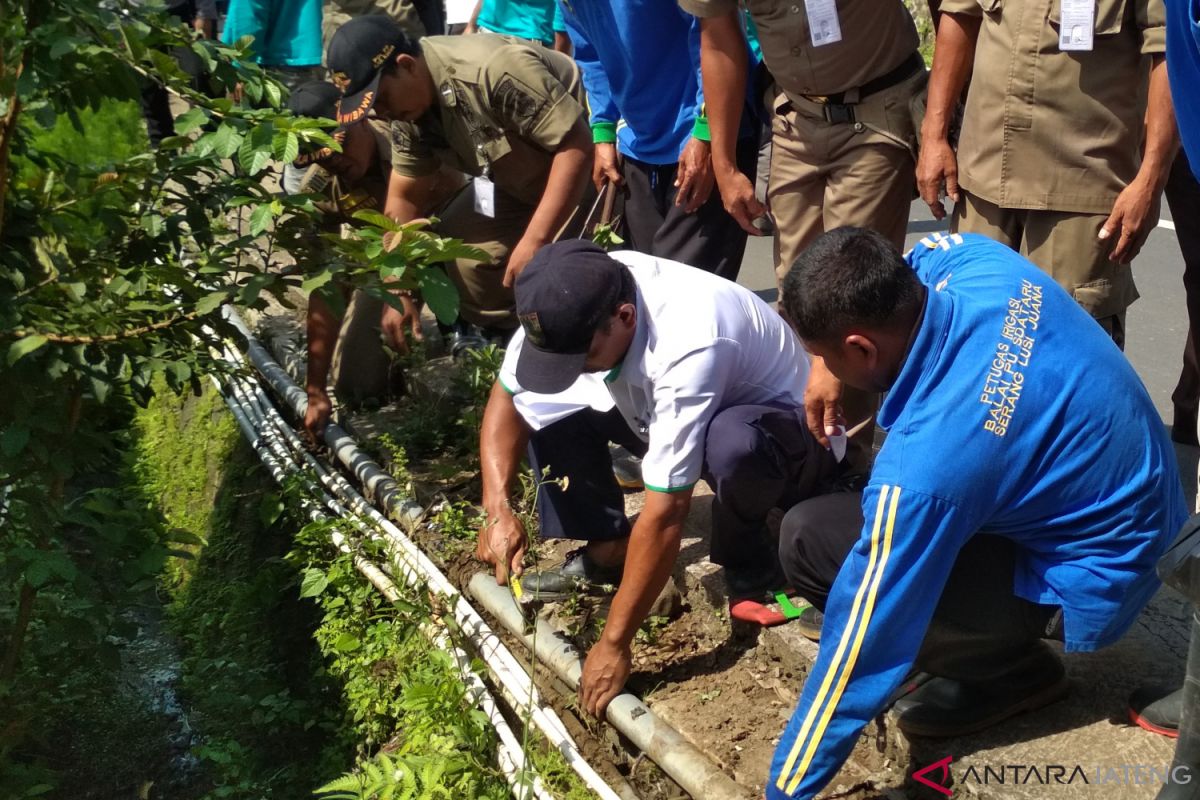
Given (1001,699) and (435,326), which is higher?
(1001,699)

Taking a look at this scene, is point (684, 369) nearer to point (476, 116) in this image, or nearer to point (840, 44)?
point (840, 44)

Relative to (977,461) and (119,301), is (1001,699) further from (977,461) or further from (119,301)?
(119,301)

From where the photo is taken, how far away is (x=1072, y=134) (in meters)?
3.05

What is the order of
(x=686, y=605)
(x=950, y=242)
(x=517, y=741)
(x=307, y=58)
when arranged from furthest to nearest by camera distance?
(x=307, y=58), (x=686, y=605), (x=517, y=741), (x=950, y=242)

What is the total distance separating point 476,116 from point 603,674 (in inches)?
87.3

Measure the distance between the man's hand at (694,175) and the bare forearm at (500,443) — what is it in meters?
1.00

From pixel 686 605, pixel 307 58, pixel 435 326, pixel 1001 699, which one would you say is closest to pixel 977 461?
pixel 1001 699

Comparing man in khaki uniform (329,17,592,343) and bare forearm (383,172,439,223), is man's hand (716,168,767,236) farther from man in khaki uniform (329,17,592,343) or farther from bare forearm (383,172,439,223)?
bare forearm (383,172,439,223)

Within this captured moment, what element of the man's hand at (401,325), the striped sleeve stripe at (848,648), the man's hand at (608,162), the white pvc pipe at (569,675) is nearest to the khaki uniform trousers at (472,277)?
the man's hand at (401,325)

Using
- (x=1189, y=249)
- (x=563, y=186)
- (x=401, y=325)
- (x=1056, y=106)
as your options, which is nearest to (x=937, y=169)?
(x=1056, y=106)

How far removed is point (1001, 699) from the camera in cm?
258

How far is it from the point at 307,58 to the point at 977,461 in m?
4.97

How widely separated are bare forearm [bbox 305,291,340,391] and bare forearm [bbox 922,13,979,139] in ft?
8.02

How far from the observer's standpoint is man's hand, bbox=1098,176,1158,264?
9.61ft
